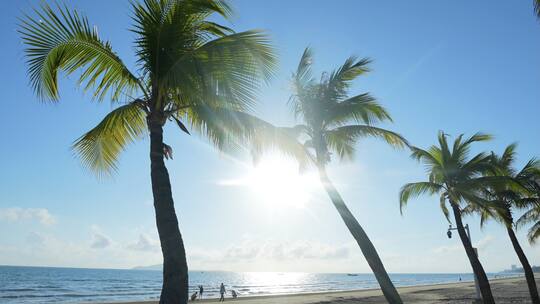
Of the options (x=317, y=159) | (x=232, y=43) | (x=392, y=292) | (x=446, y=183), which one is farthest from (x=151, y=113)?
(x=446, y=183)

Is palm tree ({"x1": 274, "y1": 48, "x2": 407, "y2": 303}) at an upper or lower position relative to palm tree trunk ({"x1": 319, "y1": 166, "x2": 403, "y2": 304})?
upper

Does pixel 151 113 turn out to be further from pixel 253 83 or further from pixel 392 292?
pixel 392 292

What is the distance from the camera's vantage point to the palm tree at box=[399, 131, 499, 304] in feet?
46.3

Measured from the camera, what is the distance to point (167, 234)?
17.2 ft

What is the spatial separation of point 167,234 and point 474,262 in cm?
1331

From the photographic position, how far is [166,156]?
6.48 meters

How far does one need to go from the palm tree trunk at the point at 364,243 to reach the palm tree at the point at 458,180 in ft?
18.0

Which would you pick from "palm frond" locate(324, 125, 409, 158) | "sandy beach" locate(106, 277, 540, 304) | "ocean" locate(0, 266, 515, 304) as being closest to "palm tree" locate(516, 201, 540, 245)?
"sandy beach" locate(106, 277, 540, 304)

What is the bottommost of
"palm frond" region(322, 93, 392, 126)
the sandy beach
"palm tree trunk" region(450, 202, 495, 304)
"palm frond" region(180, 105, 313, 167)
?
the sandy beach

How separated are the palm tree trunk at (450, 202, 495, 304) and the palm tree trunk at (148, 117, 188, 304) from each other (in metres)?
12.3

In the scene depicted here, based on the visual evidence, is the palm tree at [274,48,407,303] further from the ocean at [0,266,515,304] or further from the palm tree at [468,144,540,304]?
the ocean at [0,266,515,304]

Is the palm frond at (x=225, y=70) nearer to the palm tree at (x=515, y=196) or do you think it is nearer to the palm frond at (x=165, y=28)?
the palm frond at (x=165, y=28)

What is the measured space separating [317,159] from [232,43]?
5.25m

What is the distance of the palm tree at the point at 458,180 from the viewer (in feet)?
46.3
